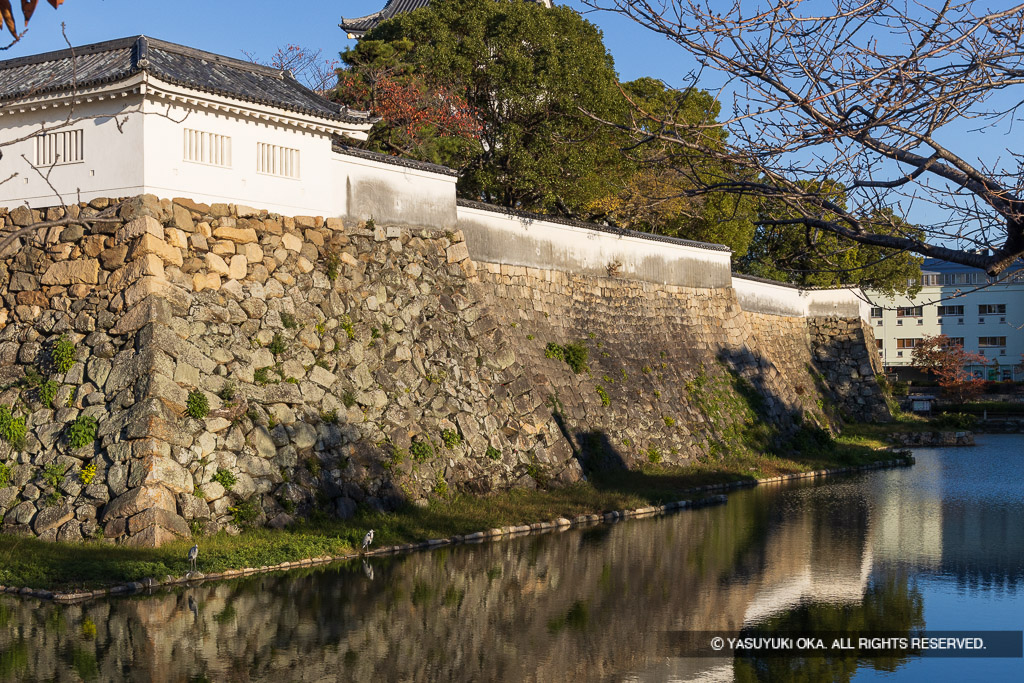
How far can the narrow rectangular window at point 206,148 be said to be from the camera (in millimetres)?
16312

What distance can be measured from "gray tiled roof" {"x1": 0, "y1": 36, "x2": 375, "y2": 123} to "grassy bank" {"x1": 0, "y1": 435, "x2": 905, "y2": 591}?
6774 millimetres

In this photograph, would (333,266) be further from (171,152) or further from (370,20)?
(370,20)

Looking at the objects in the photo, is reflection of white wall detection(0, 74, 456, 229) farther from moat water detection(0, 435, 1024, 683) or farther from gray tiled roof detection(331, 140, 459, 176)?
moat water detection(0, 435, 1024, 683)

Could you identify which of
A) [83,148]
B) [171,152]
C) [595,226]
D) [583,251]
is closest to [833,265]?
[171,152]

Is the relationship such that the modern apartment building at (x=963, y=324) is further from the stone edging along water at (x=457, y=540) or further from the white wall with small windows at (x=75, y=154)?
the white wall with small windows at (x=75, y=154)

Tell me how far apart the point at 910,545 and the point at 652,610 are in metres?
6.46

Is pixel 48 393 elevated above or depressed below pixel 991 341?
below

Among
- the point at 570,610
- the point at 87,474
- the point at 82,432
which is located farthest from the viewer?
the point at 82,432

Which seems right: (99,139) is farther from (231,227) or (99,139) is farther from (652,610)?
(652,610)

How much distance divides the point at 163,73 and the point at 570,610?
970cm

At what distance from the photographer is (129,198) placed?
621 inches

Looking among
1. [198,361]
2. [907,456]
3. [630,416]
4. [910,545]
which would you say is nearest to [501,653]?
[198,361]

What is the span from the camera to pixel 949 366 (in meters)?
56.8

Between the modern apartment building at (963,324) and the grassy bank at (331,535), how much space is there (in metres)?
53.1
